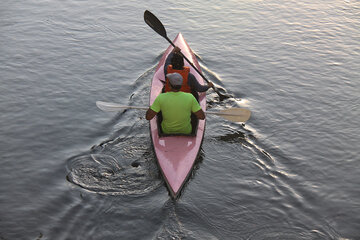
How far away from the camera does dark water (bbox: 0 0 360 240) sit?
678cm

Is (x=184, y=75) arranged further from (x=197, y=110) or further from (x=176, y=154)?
(x=176, y=154)

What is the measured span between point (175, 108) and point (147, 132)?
64.9 inches

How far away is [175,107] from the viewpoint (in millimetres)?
7582

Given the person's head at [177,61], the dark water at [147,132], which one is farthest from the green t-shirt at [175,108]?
the person's head at [177,61]

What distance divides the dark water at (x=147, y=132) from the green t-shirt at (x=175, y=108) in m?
0.80

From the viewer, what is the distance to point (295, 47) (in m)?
14.4

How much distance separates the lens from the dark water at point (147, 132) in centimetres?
678

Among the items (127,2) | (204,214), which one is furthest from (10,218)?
(127,2)

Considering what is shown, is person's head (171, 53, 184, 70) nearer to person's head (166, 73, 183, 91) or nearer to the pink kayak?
the pink kayak

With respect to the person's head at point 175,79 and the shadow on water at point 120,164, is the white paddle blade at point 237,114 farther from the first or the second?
the person's head at point 175,79

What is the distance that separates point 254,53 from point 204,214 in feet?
Result: 27.4

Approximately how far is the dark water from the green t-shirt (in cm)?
80

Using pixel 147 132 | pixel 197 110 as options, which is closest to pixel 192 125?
pixel 197 110

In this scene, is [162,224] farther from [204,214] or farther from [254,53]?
[254,53]
